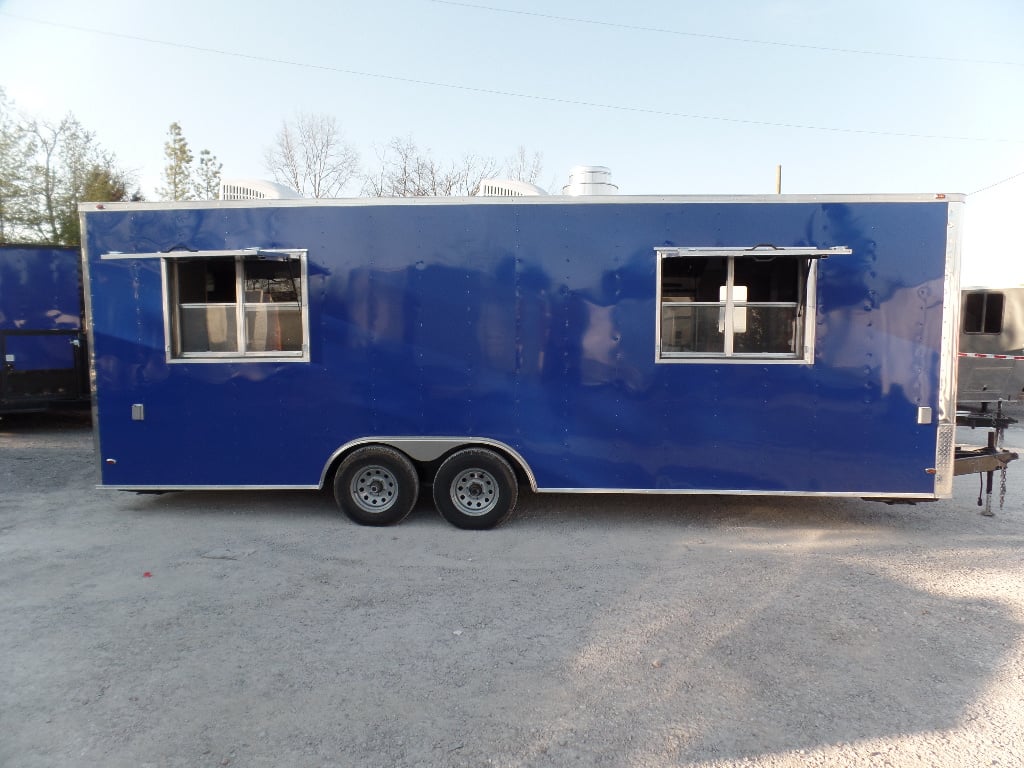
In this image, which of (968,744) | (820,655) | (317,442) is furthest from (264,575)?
(968,744)

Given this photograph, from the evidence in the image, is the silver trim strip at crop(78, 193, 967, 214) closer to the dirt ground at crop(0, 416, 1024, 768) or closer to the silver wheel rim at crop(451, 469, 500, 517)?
the silver wheel rim at crop(451, 469, 500, 517)

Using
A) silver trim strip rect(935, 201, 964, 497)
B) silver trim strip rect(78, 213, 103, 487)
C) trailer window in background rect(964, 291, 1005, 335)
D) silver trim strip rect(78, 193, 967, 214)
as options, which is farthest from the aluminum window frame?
trailer window in background rect(964, 291, 1005, 335)

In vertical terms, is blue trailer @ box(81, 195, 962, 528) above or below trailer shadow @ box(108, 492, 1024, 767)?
above

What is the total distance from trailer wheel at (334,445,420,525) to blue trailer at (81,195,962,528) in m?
0.02

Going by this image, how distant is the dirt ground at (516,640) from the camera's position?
2930mm

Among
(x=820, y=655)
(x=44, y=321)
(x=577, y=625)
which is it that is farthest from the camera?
(x=44, y=321)

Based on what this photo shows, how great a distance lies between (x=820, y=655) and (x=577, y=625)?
142 centimetres

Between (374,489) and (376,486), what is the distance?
4 cm

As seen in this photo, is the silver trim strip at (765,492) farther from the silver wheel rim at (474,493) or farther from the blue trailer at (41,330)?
the blue trailer at (41,330)

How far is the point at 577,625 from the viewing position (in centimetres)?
411

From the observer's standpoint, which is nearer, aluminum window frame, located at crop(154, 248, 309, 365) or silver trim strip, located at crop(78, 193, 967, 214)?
silver trim strip, located at crop(78, 193, 967, 214)

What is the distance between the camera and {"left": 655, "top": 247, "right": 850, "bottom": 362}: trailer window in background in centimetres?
582

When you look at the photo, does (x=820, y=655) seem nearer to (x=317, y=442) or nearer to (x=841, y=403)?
(x=841, y=403)

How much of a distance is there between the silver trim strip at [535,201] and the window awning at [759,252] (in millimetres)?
439
